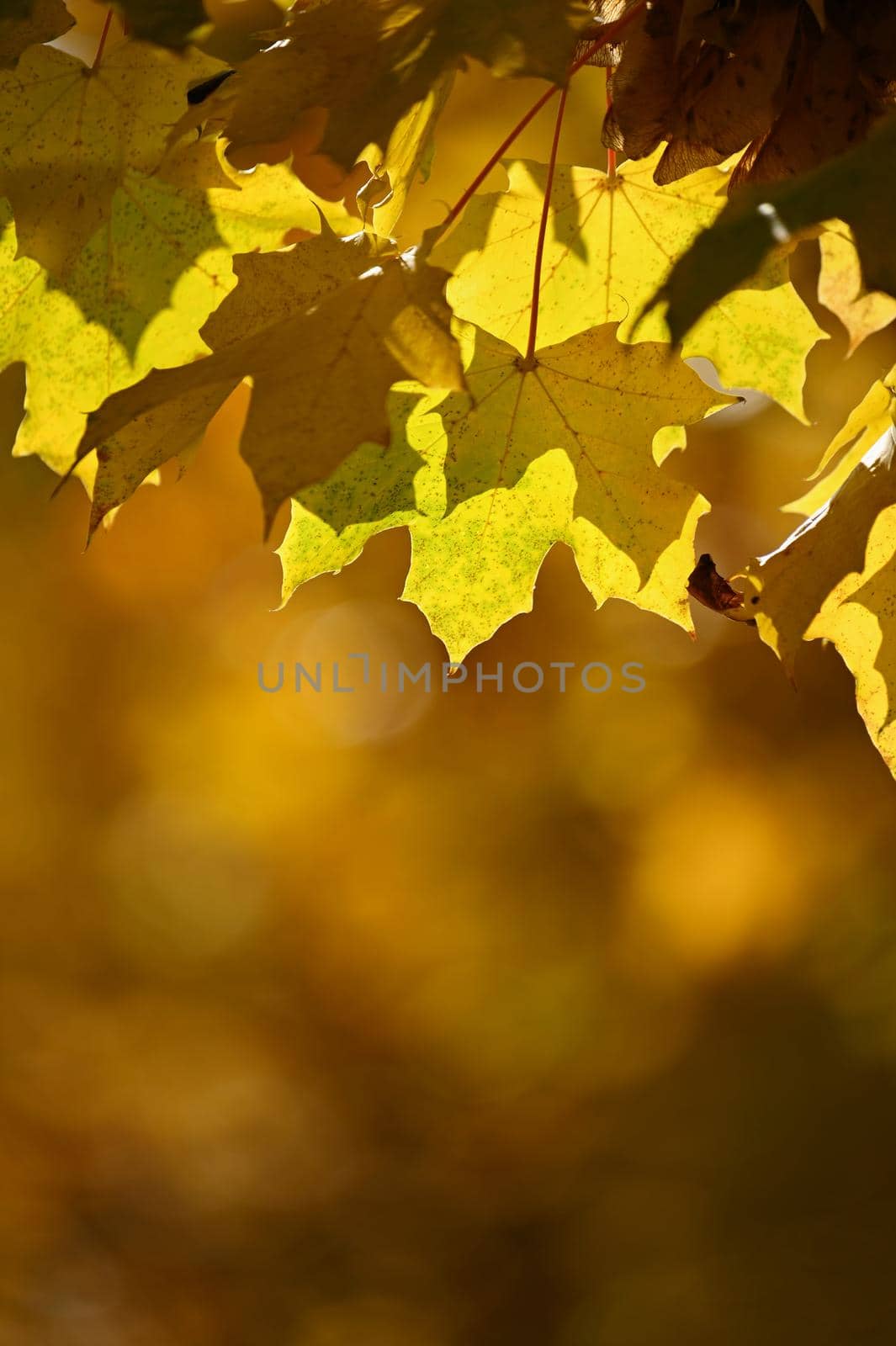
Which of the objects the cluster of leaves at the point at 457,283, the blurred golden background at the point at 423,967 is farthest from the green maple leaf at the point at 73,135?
the blurred golden background at the point at 423,967

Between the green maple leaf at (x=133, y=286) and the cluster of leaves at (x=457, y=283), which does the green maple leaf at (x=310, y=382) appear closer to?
the cluster of leaves at (x=457, y=283)

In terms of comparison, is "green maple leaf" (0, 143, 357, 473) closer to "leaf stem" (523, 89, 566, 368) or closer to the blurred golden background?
"leaf stem" (523, 89, 566, 368)

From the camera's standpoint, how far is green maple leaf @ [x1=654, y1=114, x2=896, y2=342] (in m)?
0.39

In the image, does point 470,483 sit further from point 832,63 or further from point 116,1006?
point 116,1006

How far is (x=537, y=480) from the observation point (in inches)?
28.5

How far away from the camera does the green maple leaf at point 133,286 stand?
0.67m

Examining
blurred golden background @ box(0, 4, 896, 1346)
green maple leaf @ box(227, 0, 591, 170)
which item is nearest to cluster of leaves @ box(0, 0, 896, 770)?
green maple leaf @ box(227, 0, 591, 170)

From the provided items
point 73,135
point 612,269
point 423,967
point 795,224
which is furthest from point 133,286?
point 423,967

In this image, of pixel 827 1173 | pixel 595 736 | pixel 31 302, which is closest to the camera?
pixel 31 302

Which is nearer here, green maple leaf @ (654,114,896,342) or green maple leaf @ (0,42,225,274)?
green maple leaf @ (654,114,896,342)

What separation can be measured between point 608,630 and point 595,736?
60 centimetres

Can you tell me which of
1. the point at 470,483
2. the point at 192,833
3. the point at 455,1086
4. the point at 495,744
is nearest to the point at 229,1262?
the point at 455,1086

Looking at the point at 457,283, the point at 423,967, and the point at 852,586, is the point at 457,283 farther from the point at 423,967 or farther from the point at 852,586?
the point at 423,967

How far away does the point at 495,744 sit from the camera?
17.9 feet
